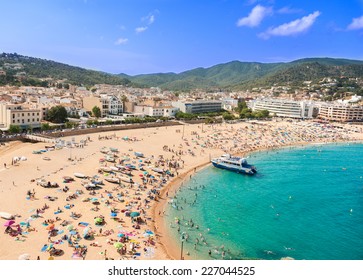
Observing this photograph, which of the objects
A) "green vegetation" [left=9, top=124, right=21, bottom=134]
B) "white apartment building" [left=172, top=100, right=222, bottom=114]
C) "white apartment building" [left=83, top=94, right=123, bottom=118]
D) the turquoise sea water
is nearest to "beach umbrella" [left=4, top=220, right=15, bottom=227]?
the turquoise sea water

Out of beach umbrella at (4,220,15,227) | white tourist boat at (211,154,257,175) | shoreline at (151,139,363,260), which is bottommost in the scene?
shoreline at (151,139,363,260)

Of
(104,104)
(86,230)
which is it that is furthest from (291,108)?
(86,230)

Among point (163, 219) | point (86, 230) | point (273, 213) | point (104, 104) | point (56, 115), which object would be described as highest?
point (104, 104)

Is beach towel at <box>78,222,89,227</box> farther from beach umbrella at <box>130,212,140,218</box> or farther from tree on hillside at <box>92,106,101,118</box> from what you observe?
tree on hillside at <box>92,106,101,118</box>

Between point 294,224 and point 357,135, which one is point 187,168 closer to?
point 294,224

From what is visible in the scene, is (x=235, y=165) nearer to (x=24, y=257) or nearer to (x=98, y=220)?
(x=98, y=220)
